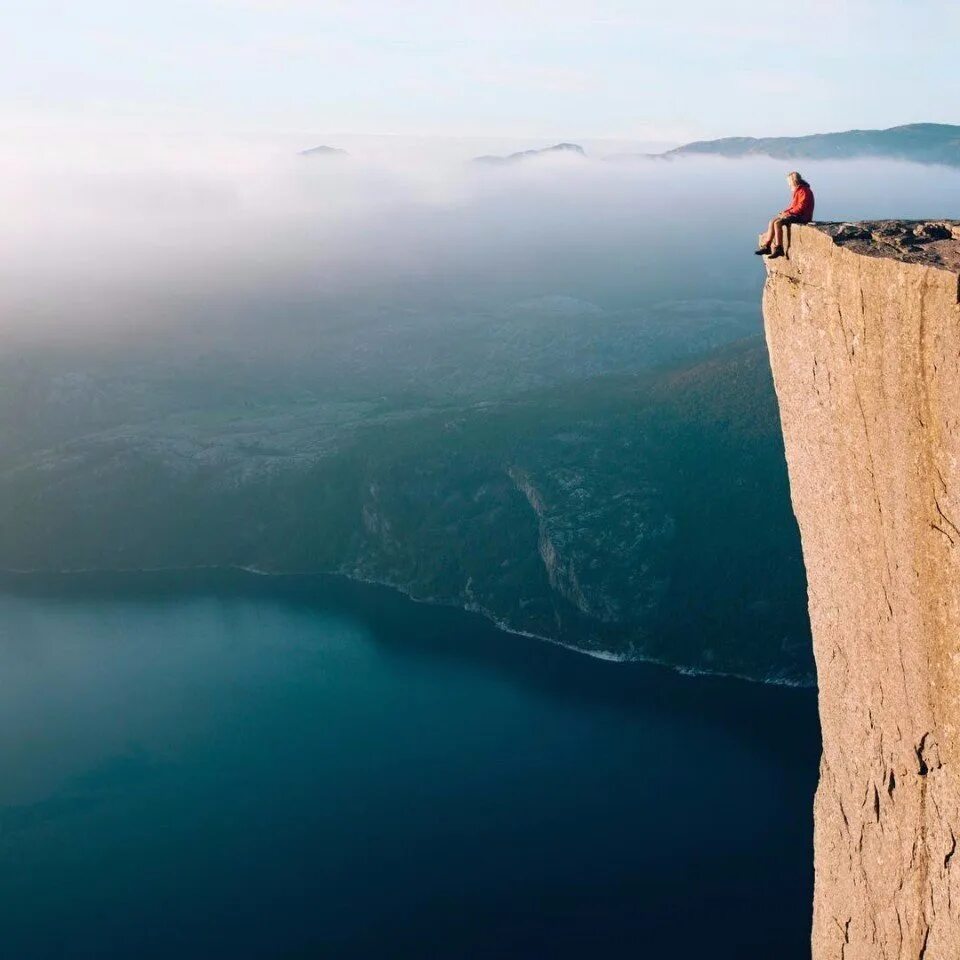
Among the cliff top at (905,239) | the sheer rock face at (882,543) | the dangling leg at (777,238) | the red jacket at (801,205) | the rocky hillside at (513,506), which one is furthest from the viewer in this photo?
the rocky hillside at (513,506)

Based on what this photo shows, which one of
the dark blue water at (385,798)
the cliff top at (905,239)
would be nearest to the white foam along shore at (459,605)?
the dark blue water at (385,798)

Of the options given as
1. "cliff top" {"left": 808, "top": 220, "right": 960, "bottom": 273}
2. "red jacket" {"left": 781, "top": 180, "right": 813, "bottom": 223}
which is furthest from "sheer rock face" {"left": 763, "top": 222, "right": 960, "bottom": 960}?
"red jacket" {"left": 781, "top": 180, "right": 813, "bottom": 223}

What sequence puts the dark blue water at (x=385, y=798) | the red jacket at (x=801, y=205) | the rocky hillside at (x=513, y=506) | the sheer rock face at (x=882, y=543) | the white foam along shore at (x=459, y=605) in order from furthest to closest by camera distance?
1. the rocky hillside at (x=513, y=506)
2. the white foam along shore at (x=459, y=605)
3. the dark blue water at (x=385, y=798)
4. the red jacket at (x=801, y=205)
5. the sheer rock face at (x=882, y=543)

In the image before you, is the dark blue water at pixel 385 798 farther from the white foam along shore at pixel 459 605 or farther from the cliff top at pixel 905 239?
the cliff top at pixel 905 239

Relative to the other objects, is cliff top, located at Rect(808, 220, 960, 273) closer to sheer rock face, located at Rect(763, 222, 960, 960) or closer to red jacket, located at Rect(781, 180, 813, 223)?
sheer rock face, located at Rect(763, 222, 960, 960)

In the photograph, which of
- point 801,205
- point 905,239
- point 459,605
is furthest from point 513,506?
point 905,239

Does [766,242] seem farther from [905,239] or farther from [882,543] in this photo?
[882,543]
